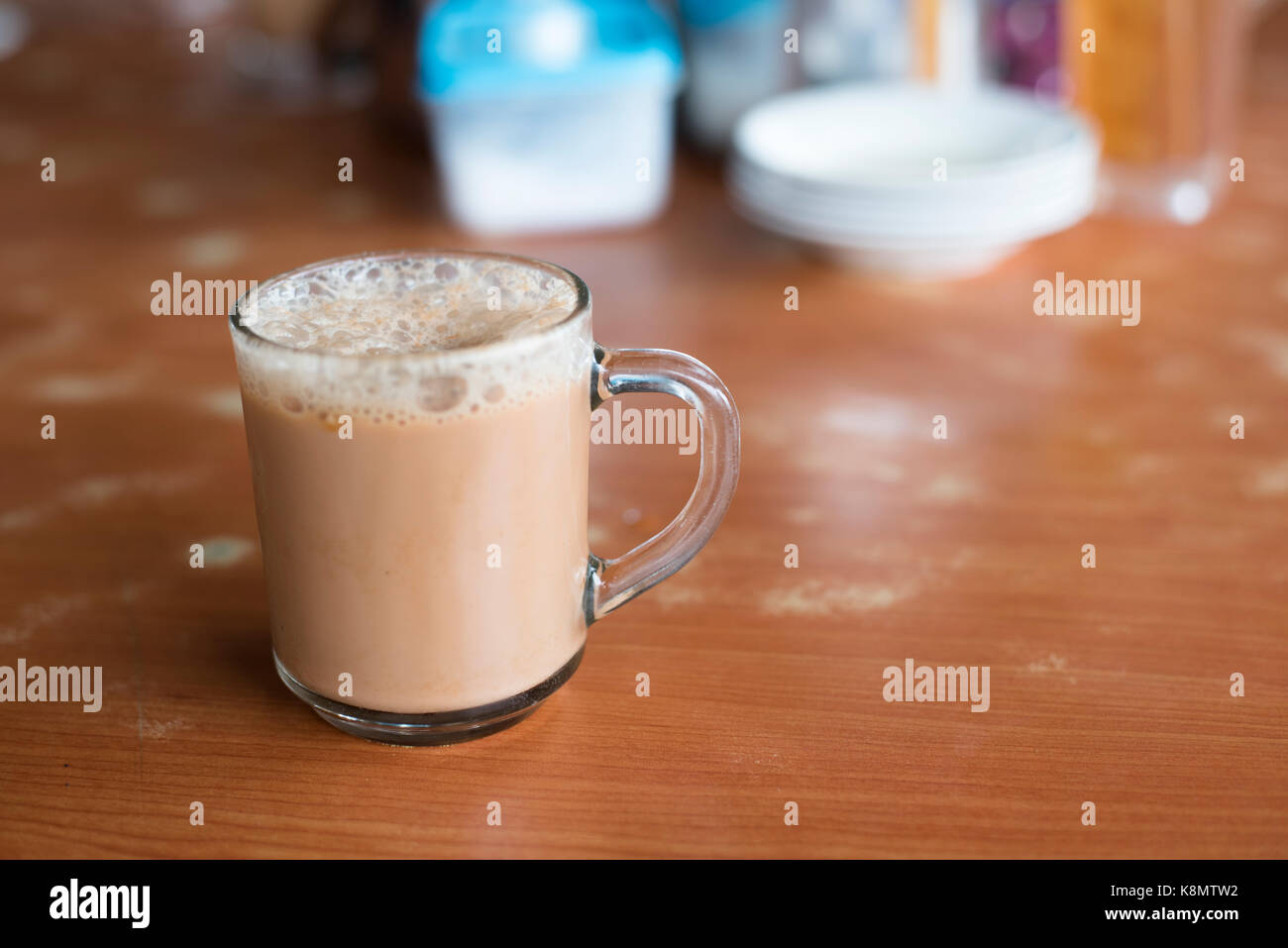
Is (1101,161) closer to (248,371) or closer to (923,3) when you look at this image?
(923,3)

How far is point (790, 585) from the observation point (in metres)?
0.66

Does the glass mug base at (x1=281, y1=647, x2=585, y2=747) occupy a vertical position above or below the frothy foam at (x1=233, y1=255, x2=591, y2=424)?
below

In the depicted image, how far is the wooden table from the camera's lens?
50 cm

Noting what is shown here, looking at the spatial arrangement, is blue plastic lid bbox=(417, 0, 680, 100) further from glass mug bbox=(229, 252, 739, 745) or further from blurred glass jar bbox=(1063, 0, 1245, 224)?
glass mug bbox=(229, 252, 739, 745)

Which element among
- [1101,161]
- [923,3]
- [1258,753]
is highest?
[923,3]

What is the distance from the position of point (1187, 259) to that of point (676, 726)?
2.67ft

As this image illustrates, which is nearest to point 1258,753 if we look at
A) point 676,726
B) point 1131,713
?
point 1131,713

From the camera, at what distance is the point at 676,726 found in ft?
1.81

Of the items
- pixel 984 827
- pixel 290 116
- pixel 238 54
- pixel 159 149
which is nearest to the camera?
pixel 984 827

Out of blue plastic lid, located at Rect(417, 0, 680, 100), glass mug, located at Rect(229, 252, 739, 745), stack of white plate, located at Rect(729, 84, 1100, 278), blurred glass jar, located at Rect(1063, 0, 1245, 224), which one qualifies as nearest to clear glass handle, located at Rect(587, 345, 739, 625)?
glass mug, located at Rect(229, 252, 739, 745)

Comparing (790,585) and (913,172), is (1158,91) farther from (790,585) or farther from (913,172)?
(790,585)

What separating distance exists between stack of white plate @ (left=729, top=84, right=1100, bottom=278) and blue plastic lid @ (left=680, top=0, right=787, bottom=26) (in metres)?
0.11

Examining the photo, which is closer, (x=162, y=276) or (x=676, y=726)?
(x=676, y=726)

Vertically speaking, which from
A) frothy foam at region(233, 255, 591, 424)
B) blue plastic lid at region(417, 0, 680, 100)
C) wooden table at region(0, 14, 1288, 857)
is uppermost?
blue plastic lid at region(417, 0, 680, 100)
